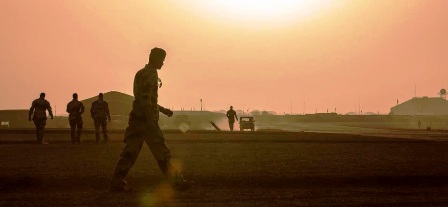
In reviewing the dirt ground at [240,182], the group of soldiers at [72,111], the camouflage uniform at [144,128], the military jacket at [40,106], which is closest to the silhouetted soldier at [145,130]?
the camouflage uniform at [144,128]

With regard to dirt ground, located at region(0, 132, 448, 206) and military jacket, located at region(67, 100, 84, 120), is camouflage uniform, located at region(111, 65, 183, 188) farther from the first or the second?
military jacket, located at region(67, 100, 84, 120)

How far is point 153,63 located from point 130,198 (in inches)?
81.1

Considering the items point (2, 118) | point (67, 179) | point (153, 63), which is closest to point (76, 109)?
point (67, 179)

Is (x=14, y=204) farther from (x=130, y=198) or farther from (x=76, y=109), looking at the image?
(x=76, y=109)

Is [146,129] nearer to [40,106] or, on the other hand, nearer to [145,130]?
[145,130]

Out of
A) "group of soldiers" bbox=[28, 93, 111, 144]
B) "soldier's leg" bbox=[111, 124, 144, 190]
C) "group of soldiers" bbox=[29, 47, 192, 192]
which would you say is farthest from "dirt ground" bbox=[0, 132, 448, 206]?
"group of soldiers" bbox=[28, 93, 111, 144]

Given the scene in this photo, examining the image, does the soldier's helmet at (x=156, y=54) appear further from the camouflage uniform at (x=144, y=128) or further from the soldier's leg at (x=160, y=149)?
the soldier's leg at (x=160, y=149)

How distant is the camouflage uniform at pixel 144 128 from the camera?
32.4 feet

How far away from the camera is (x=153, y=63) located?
10078 millimetres

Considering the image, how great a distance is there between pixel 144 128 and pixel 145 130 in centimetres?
3

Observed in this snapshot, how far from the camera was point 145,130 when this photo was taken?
32.5 ft

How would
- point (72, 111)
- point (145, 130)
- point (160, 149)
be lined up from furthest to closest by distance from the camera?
1. point (72, 111)
2. point (160, 149)
3. point (145, 130)

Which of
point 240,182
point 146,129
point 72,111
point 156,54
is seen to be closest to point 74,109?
point 72,111

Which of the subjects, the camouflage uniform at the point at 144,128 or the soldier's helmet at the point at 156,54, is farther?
the soldier's helmet at the point at 156,54
